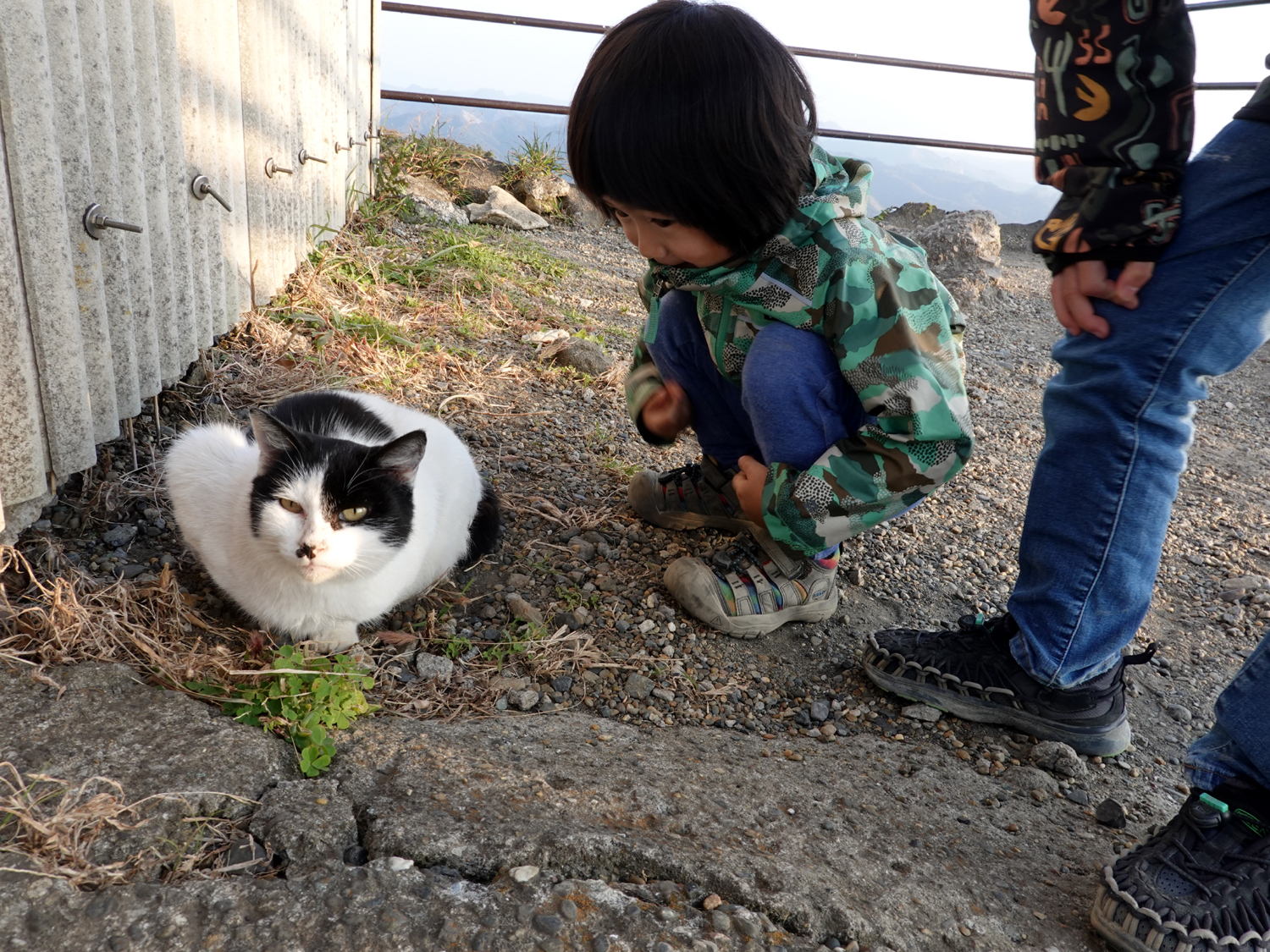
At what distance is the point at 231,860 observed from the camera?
43.9 inches

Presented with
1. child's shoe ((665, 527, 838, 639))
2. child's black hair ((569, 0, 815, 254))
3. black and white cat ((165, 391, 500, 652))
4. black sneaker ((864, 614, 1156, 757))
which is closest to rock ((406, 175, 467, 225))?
black and white cat ((165, 391, 500, 652))

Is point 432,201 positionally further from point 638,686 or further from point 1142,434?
point 1142,434

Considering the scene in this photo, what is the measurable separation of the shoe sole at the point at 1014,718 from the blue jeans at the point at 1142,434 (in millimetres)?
128

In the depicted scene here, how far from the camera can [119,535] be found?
1.90 meters

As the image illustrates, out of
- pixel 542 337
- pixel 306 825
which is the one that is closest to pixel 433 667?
pixel 306 825

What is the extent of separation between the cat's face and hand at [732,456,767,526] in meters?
0.81

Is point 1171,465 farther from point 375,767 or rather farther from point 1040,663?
point 375,767

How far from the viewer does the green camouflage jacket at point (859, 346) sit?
5.65 ft

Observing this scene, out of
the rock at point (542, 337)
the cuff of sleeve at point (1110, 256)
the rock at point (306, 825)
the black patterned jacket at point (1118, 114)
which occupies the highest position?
the black patterned jacket at point (1118, 114)

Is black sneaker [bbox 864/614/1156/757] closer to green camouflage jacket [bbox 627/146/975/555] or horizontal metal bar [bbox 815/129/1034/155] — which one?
green camouflage jacket [bbox 627/146/975/555]

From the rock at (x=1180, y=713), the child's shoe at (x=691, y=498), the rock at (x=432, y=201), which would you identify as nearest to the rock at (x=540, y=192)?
the rock at (x=432, y=201)

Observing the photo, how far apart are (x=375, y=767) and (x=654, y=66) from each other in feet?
4.71

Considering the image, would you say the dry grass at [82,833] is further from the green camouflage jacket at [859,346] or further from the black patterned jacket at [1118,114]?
the black patterned jacket at [1118,114]

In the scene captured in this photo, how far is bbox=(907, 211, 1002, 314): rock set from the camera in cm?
546
